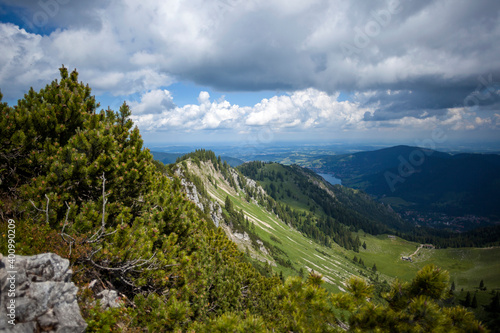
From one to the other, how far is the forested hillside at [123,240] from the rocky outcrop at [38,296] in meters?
0.90

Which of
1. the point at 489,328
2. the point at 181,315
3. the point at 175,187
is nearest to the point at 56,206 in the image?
the point at 181,315

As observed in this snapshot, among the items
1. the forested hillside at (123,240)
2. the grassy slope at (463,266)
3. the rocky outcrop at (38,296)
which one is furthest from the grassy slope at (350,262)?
the rocky outcrop at (38,296)

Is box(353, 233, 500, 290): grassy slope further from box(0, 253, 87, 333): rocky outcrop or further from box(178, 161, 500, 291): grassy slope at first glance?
box(0, 253, 87, 333): rocky outcrop

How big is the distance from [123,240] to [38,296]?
3.77m

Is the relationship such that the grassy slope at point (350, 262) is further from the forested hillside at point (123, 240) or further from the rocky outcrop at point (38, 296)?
the rocky outcrop at point (38, 296)

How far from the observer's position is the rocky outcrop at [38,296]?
4906 mm

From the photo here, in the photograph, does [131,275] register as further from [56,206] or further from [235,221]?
[235,221]

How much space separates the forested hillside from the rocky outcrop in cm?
90

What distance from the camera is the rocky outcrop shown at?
4.91 meters

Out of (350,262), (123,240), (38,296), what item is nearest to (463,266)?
(350,262)

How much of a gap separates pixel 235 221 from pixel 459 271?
193 meters

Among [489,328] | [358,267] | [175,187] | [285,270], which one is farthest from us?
[358,267]

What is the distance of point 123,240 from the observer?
9.23 m

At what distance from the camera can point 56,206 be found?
864cm
